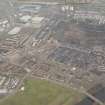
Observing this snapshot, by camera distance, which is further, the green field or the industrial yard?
the industrial yard

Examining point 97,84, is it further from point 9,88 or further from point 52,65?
point 9,88

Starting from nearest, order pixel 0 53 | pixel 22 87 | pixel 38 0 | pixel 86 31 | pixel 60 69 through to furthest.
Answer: pixel 22 87 → pixel 60 69 → pixel 0 53 → pixel 86 31 → pixel 38 0

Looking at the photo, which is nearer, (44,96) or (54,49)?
(44,96)

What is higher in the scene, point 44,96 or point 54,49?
point 54,49

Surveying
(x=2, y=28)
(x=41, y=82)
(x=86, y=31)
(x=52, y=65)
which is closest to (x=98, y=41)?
(x=86, y=31)
